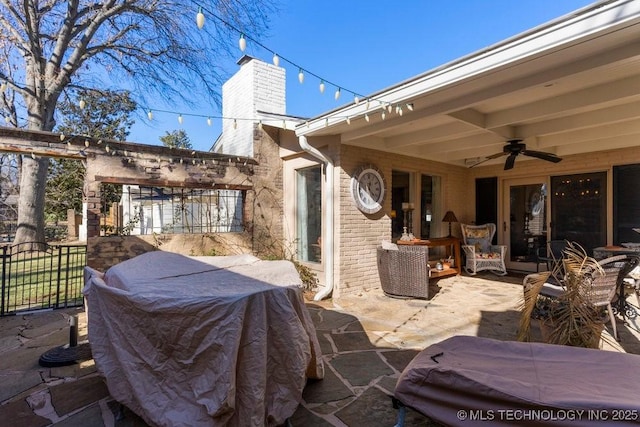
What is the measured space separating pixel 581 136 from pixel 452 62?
11.7 feet

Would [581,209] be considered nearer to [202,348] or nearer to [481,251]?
[481,251]

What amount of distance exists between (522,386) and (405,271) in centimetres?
340

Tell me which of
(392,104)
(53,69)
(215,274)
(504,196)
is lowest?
(215,274)

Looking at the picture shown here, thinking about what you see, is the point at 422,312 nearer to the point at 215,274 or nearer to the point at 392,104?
the point at 392,104

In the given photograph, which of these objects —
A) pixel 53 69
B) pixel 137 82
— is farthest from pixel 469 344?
pixel 53 69

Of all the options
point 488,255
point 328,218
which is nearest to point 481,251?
point 488,255

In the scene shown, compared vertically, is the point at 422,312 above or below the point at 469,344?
below

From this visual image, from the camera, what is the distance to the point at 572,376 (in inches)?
64.1

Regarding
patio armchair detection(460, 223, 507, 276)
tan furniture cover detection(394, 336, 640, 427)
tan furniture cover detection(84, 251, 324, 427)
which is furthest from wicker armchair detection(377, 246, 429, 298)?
tan furniture cover detection(84, 251, 324, 427)

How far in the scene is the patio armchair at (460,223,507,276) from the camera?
6676mm

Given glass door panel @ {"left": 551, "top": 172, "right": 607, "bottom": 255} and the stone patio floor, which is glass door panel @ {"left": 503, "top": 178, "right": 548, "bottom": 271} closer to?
glass door panel @ {"left": 551, "top": 172, "right": 607, "bottom": 255}

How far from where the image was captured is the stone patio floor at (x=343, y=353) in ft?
7.16

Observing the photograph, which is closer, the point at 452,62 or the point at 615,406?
the point at 615,406

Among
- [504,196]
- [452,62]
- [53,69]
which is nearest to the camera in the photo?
[452,62]
